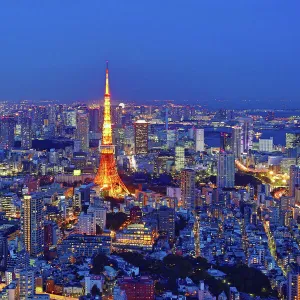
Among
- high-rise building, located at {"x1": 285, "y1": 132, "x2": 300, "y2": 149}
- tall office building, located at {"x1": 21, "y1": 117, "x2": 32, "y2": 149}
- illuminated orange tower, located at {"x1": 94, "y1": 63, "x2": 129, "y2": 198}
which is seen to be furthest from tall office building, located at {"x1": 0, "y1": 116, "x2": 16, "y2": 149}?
high-rise building, located at {"x1": 285, "y1": 132, "x2": 300, "y2": 149}

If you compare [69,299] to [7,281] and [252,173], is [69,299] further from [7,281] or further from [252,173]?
[252,173]

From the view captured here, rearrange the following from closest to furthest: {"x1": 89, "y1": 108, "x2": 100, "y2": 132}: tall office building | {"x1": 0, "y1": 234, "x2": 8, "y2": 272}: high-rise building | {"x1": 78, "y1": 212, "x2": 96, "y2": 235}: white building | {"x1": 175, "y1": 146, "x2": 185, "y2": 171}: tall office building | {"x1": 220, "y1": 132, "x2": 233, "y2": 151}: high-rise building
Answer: {"x1": 0, "y1": 234, "x2": 8, "y2": 272}: high-rise building < {"x1": 78, "y1": 212, "x2": 96, "y2": 235}: white building < {"x1": 175, "y1": 146, "x2": 185, "y2": 171}: tall office building < {"x1": 220, "y1": 132, "x2": 233, "y2": 151}: high-rise building < {"x1": 89, "y1": 108, "x2": 100, "y2": 132}: tall office building

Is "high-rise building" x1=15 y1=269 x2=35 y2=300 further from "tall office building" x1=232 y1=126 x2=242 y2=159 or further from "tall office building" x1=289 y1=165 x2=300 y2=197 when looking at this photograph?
"tall office building" x1=232 y1=126 x2=242 y2=159

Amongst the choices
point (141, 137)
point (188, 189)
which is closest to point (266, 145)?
point (141, 137)

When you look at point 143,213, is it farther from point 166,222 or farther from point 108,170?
point 108,170

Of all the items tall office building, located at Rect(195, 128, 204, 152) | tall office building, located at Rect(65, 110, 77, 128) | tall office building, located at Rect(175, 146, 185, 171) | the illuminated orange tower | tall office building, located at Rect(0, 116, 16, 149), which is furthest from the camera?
tall office building, located at Rect(65, 110, 77, 128)

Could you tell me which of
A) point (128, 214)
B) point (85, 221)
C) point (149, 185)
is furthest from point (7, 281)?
point (149, 185)
